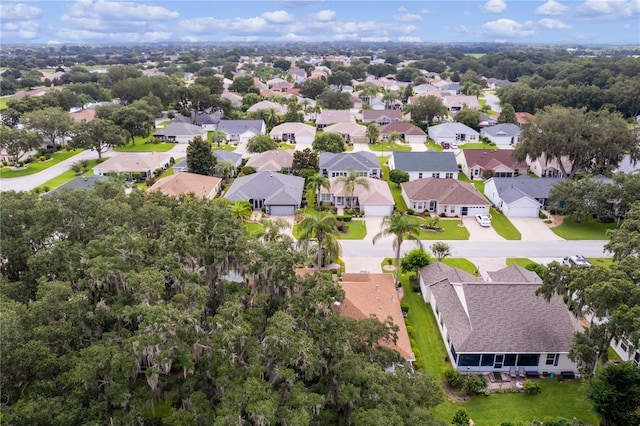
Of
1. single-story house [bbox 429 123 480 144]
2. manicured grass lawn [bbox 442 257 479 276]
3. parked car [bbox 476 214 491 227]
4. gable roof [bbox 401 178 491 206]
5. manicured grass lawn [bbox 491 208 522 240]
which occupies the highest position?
single-story house [bbox 429 123 480 144]

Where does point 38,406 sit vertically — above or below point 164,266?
below

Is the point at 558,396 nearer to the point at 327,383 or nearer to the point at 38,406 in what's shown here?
the point at 327,383

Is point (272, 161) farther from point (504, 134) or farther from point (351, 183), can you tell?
point (504, 134)

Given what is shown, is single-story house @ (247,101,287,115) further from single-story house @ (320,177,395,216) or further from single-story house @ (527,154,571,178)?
single-story house @ (527,154,571,178)

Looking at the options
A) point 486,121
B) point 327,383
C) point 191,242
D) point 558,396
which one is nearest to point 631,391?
point 558,396

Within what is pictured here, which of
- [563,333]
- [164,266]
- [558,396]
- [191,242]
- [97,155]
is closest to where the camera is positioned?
[164,266]

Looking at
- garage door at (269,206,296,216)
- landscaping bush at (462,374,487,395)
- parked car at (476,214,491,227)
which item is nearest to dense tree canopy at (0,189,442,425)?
landscaping bush at (462,374,487,395)
